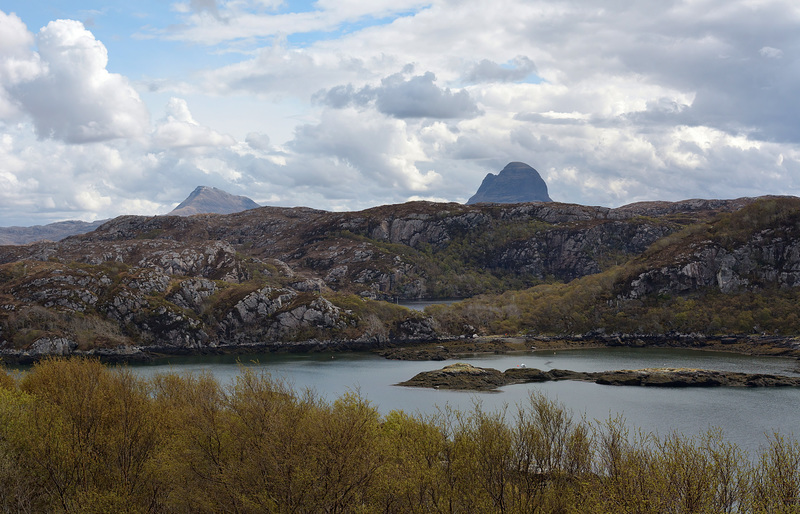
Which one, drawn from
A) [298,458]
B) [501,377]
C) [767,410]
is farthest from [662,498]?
[501,377]

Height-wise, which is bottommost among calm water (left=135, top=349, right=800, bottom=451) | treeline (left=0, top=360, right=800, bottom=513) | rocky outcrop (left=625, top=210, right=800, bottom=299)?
calm water (left=135, top=349, right=800, bottom=451)

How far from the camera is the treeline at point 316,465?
1030 inches

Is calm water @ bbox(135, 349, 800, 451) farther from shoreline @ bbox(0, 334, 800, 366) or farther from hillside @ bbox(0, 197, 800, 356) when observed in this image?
hillside @ bbox(0, 197, 800, 356)

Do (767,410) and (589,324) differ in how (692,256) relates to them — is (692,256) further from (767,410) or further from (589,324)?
(767,410)

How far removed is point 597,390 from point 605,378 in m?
7.63

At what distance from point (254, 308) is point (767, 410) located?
115606mm

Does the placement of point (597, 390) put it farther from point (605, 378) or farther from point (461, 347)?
point (461, 347)

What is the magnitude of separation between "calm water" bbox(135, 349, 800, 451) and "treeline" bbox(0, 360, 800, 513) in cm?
1557

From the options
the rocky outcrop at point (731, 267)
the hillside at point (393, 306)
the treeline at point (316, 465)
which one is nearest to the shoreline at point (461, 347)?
the hillside at point (393, 306)

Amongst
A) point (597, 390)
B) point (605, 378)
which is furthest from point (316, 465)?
point (605, 378)

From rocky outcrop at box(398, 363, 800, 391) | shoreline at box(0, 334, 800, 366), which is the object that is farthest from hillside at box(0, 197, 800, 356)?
rocky outcrop at box(398, 363, 800, 391)

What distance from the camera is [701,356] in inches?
4596

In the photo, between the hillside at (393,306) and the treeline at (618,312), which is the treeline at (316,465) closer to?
the hillside at (393,306)

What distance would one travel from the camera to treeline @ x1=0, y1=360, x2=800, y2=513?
26.2 meters
